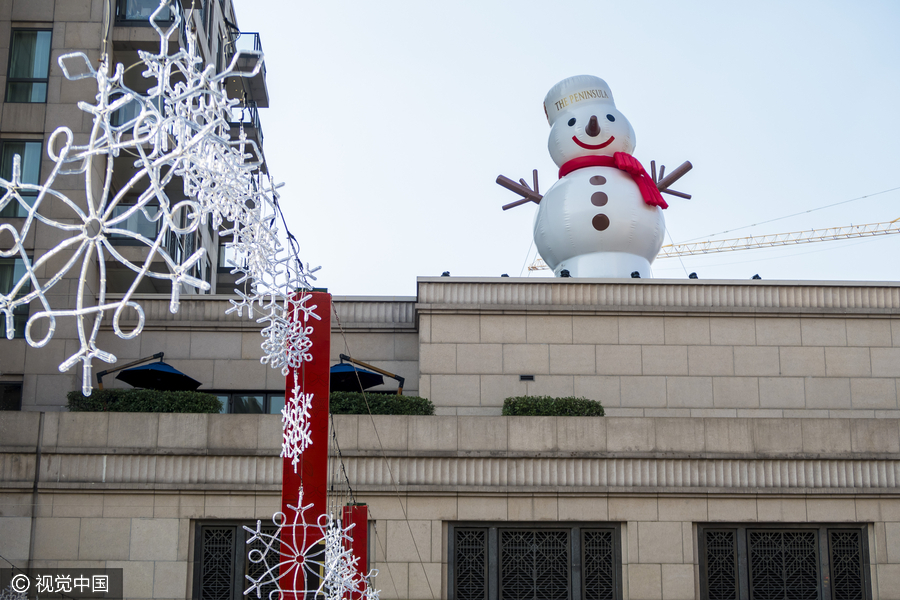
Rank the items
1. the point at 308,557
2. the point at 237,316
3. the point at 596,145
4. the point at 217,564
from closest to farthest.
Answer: the point at 308,557
the point at 217,564
the point at 237,316
the point at 596,145

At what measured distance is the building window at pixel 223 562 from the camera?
14.2 meters

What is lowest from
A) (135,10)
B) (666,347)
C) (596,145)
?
(666,347)

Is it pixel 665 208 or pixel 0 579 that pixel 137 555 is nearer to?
pixel 0 579

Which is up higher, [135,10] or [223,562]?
[135,10]

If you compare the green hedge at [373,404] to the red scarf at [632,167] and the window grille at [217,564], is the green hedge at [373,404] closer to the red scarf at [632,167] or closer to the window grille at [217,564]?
the window grille at [217,564]

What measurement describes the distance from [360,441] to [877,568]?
26.2 feet

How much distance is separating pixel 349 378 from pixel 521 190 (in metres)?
6.69

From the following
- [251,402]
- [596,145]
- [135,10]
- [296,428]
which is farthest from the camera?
[135,10]

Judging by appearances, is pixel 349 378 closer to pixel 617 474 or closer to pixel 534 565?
pixel 534 565

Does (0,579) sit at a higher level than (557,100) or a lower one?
lower

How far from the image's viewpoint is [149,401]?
15.4m

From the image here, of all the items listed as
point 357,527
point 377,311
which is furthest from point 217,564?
point 377,311

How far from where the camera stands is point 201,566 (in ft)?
46.8

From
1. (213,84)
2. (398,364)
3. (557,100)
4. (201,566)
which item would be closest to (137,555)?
(201,566)
